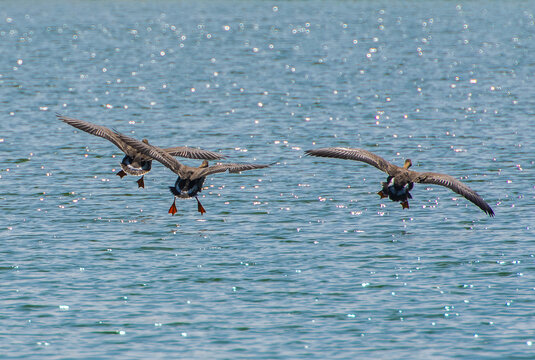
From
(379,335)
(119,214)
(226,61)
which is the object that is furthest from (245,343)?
(226,61)

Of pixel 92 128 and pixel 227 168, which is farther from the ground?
pixel 92 128

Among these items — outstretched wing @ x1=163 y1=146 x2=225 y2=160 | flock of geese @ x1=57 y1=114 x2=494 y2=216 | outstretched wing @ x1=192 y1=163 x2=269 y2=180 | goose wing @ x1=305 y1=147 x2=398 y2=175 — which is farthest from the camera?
outstretched wing @ x1=163 y1=146 x2=225 y2=160

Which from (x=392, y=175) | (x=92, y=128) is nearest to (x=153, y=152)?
(x=92, y=128)

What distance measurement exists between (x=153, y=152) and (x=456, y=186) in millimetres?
8171

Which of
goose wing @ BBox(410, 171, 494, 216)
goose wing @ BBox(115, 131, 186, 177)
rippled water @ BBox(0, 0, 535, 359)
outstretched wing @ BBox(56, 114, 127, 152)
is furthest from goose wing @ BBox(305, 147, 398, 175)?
outstretched wing @ BBox(56, 114, 127, 152)

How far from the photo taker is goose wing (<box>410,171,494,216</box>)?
2600 centimetres

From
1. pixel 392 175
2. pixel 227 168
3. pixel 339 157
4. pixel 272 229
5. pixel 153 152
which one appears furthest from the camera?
pixel 272 229

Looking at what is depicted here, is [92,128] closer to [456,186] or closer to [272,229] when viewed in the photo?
[272,229]

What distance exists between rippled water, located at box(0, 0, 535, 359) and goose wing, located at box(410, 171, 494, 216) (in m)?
1.53

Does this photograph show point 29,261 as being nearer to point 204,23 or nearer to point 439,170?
point 439,170

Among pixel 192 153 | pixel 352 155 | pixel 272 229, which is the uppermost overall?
pixel 352 155

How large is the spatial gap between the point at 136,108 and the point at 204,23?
10397cm

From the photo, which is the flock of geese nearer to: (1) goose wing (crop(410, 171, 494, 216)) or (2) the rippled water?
(1) goose wing (crop(410, 171, 494, 216))

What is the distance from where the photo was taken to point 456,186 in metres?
26.7
